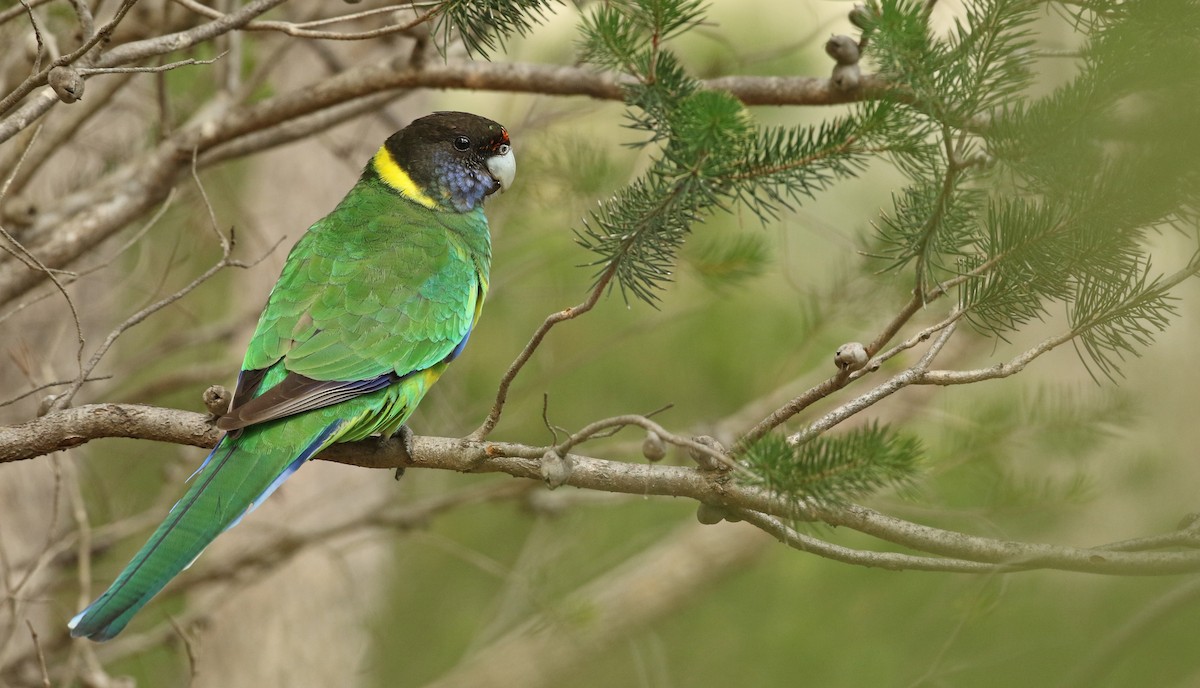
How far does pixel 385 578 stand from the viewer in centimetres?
645

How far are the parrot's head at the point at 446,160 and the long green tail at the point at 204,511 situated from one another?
130 cm

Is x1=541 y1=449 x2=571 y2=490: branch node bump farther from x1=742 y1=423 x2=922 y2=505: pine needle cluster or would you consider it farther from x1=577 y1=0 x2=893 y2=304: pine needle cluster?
x1=742 y1=423 x2=922 y2=505: pine needle cluster

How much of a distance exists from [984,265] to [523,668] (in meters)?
4.11

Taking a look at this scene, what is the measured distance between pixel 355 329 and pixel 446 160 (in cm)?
99

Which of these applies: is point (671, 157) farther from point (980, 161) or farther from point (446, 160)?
point (446, 160)

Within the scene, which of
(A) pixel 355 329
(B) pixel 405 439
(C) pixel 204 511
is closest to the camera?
(C) pixel 204 511

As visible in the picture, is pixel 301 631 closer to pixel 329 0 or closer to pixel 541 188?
pixel 541 188

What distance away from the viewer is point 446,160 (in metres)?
4.05

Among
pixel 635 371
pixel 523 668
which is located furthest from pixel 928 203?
pixel 635 371

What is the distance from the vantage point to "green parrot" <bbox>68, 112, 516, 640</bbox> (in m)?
2.71

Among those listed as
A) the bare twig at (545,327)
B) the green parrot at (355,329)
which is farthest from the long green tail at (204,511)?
the bare twig at (545,327)

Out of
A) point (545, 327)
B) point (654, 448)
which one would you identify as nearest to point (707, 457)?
point (654, 448)

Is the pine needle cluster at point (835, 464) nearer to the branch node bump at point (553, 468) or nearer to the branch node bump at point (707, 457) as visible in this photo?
the branch node bump at point (707, 457)

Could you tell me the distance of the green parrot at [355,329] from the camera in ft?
8.90
